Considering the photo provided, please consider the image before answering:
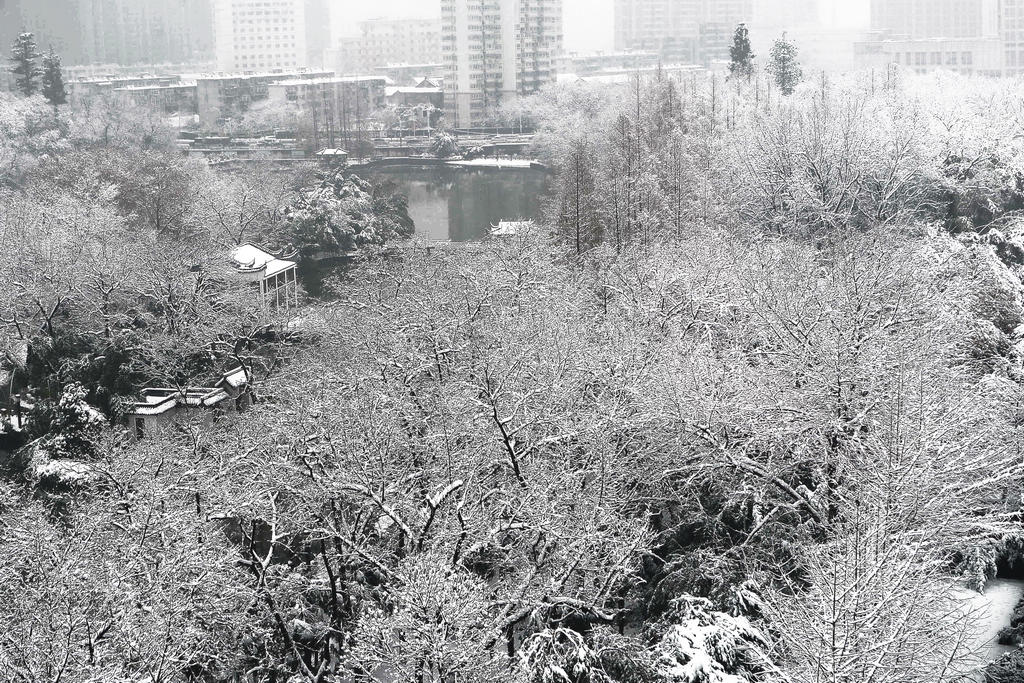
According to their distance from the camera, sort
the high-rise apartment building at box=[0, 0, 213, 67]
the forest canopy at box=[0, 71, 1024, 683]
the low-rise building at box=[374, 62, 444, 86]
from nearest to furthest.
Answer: the forest canopy at box=[0, 71, 1024, 683] < the high-rise apartment building at box=[0, 0, 213, 67] < the low-rise building at box=[374, 62, 444, 86]

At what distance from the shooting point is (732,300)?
17484 mm

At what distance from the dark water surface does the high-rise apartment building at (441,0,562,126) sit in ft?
64.4

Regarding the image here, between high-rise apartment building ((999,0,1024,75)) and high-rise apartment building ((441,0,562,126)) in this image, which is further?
high-rise apartment building ((441,0,562,126))

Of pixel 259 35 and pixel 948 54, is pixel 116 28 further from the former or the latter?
pixel 948 54

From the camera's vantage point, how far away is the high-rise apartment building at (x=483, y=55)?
78312mm

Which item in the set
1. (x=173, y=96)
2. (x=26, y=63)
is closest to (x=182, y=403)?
(x=26, y=63)

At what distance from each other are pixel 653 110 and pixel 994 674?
22.1 meters

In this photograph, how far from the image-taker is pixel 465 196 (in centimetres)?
5162

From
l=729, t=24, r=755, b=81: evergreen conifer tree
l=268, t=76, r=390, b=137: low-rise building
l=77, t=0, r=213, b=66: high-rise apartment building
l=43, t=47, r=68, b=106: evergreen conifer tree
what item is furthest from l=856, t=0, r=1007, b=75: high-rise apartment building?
l=77, t=0, r=213, b=66: high-rise apartment building

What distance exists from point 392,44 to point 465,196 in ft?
249

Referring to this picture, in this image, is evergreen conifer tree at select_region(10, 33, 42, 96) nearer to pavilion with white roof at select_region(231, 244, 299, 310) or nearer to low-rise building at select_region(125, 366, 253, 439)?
pavilion with white roof at select_region(231, 244, 299, 310)

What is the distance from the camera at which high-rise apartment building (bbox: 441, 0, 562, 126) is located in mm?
78312

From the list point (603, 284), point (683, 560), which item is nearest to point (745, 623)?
point (683, 560)

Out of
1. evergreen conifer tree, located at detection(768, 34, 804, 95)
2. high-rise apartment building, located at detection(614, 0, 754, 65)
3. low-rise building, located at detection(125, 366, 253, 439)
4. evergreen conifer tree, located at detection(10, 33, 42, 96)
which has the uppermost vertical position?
high-rise apartment building, located at detection(614, 0, 754, 65)
